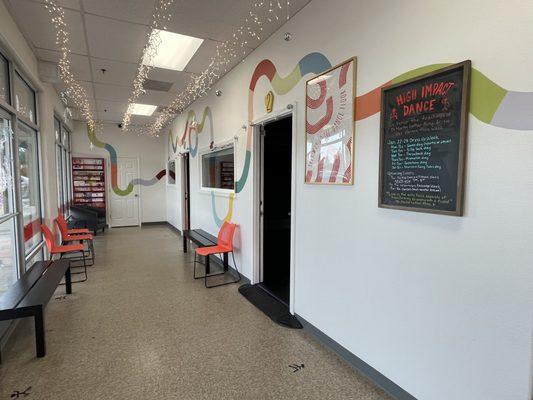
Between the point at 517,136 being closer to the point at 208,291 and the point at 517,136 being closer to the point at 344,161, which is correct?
the point at 344,161

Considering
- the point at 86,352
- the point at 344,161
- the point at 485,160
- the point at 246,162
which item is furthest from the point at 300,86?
the point at 86,352

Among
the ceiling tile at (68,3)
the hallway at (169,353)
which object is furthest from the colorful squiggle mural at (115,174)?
the ceiling tile at (68,3)

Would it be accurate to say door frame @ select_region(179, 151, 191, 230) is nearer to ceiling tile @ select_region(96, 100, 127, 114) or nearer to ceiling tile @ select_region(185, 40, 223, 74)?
ceiling tile @ select_region(96, 100, 127, 114)

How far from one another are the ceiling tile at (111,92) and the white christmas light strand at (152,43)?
147 mm

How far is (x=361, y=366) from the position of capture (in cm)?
225

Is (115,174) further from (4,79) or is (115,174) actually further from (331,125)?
(331,125)

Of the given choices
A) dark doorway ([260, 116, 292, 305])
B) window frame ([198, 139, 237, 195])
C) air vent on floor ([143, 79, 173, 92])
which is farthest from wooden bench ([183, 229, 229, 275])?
air vent on floor ([143, 79, 173, 92])

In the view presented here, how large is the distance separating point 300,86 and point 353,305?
2.03 meters

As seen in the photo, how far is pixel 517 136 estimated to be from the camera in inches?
54.1

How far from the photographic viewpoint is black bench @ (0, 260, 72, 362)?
2.28 m

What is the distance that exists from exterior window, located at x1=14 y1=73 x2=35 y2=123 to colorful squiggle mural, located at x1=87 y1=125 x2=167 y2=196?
4410mm

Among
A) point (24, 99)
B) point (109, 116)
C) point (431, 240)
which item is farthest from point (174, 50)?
point (109, 116)

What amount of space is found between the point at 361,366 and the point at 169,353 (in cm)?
154

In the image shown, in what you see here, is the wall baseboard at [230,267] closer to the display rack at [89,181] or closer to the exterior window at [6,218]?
the exterior window at [6,218]
